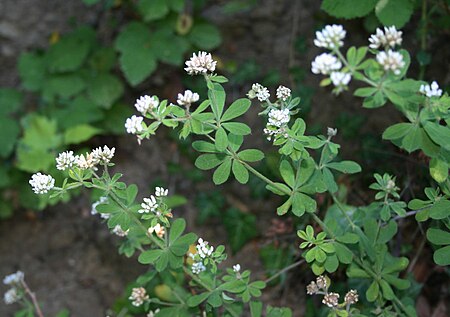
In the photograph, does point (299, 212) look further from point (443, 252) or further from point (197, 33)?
point (197, 33)

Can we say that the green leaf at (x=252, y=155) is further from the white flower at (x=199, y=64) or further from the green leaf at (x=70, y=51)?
the green leaf at (x=70, y=51)

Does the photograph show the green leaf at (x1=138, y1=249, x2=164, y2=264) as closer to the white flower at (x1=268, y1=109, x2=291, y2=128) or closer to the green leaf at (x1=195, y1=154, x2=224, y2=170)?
the green leaf at (x1=195, y1=154, x2=224, y2=170)

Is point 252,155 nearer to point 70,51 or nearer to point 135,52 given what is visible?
point 135,52

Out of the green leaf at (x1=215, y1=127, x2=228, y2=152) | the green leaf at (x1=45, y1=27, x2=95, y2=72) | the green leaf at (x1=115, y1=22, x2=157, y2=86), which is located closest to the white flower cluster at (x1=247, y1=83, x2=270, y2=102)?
the green leaf at (x1=215, y1=127, x2=228, y2=152)

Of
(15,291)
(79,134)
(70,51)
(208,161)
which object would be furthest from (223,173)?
(70,51)

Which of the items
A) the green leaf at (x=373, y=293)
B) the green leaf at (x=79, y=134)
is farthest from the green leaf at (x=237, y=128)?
the green leaf at (x=79, y=134)

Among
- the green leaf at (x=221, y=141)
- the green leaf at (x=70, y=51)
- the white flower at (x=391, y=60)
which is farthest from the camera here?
the green leaf at (x=70, y=51)
